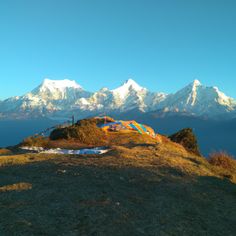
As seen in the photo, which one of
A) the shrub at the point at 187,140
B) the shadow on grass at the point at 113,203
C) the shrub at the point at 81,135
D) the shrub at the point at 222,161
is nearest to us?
the shadow on grass at the point at 113,203

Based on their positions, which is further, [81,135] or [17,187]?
[81,135]

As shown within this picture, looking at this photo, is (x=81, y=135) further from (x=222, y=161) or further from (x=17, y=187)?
(x=17, y=187)

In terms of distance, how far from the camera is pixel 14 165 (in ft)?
57.7

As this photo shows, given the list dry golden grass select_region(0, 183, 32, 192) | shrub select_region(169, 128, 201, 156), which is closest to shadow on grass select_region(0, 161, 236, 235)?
dry golden grass select_region(0, 183, 32, 192)

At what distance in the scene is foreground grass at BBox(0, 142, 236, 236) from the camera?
29.0 ft

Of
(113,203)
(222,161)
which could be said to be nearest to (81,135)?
(222,161)

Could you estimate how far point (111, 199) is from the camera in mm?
11234

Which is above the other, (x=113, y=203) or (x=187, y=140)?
(x=113, y=203)

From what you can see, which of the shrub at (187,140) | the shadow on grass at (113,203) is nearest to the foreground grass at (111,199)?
the shadow on grass at (113,203)

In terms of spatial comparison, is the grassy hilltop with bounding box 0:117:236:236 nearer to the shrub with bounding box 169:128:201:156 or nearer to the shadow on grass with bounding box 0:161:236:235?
the shadow on grass with bounding box 0:161:236:235

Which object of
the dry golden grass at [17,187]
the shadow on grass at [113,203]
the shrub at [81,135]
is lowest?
the shadow on grass at [113,203]

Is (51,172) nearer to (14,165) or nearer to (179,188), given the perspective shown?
(14,165)

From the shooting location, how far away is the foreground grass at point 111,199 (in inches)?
348

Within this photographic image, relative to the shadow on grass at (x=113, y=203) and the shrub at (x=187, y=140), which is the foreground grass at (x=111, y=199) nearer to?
the shadow on grass at (x=113, y=203)
